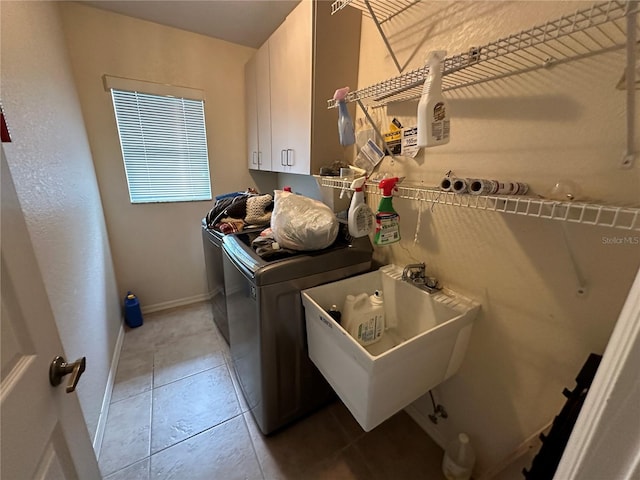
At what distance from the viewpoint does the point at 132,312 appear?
229cm

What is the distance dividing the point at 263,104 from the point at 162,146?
1028mm

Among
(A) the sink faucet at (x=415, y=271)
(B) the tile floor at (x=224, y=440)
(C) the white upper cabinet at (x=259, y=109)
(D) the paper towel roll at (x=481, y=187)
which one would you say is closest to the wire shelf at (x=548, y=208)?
(D) the paper towel roll at (x=481, y=187)

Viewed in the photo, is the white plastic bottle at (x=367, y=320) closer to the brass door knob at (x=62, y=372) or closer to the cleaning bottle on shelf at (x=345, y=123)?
the cleaning bottle on shelf at (x=345, y=123)

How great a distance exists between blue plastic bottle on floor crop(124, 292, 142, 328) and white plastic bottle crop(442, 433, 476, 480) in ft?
8.39

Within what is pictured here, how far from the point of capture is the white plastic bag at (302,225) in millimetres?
1251

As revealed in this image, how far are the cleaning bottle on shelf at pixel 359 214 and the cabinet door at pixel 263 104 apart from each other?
1152 mm

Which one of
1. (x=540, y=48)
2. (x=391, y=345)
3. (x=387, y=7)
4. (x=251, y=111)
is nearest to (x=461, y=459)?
(x=391, y=345)

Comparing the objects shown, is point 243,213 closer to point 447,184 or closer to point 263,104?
point 263,104

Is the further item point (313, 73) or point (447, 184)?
point (313, 73)

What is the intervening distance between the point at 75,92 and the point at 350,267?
2321 millimetres

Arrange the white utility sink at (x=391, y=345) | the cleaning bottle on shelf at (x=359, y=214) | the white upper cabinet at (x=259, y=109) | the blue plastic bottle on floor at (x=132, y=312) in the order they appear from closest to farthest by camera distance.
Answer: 1. the white utility sink at (x=391, y=345)
2. the cleaning bottle on shelf at (x=359, y=214)
3. the white upper cabinet at (x=259, y=109)
4. the blue plastic bottle on floor at (x=132, y=312)

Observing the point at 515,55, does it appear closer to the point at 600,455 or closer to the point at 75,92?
the point at 600,455

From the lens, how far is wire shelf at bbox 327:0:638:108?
22.7 inches

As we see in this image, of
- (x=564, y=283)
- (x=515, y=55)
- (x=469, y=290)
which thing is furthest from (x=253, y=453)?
(x=515, y=55)
